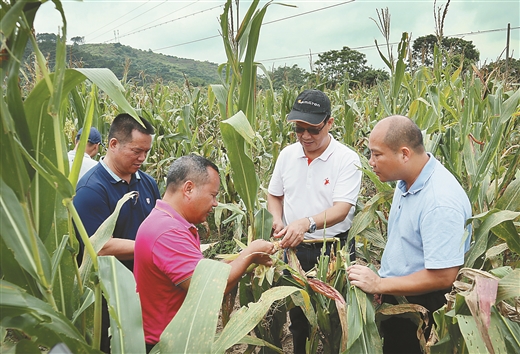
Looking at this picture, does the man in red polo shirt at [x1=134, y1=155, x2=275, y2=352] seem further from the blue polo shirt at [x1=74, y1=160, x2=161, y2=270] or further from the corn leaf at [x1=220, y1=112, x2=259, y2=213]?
the blue polo shirt at [x1=74, y1=160, x2=161, y2=270]

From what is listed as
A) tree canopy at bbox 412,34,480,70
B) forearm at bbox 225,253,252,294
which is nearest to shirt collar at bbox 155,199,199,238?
forearm at bbox 225,253,252,294

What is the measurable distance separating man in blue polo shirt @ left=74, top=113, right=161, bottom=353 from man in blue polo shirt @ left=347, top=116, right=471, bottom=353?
51.2 inches

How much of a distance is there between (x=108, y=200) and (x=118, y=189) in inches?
4.3

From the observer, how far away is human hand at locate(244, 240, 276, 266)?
1852mm

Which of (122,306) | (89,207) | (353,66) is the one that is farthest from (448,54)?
(353,66)

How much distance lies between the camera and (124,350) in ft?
3.87

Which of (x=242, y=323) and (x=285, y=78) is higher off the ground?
(x=285, y=78)

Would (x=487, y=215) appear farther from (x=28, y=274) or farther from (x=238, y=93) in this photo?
(x=28, y=274)

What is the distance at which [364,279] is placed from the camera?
72.5 inches

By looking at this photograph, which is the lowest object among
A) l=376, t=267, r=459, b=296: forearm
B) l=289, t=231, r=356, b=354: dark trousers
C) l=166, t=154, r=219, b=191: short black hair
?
l=289, t=231, r=356, b=354: dark trousers

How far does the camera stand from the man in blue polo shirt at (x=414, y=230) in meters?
1.83

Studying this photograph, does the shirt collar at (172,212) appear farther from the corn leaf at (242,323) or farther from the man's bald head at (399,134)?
the man's bald head at (399,134)

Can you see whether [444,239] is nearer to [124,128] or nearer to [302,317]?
[302,317]

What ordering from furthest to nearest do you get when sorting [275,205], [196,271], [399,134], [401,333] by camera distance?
[275,205] < [401,333] < [399,134] < [196,271]
